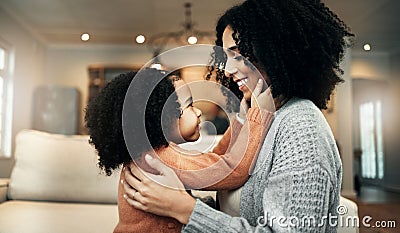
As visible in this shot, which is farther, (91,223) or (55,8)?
(55,8)

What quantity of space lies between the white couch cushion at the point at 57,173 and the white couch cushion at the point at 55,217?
1.2 inches

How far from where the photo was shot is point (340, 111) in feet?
2.25

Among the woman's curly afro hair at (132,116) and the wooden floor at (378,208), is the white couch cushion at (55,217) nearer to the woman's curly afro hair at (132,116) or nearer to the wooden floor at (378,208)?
the woman's curly afro hair at (132,116)

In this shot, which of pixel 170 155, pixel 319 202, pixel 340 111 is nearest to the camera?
pixel 319 202

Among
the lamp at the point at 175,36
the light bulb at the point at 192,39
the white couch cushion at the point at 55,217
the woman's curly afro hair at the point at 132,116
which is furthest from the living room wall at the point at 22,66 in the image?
the woman's curly afro hair at the point at 132,116

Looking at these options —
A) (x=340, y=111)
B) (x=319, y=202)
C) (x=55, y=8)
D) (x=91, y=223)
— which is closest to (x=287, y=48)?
(x=319, y=202)

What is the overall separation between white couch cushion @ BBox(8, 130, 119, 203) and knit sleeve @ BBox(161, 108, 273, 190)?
0.52m

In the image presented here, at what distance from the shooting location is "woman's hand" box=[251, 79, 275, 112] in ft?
1.33

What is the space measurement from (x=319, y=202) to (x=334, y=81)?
0.15m

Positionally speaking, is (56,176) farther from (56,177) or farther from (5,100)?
(5,100)

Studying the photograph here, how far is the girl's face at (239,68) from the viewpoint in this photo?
0.43 meters

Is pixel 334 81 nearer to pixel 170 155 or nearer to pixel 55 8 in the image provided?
pixel 170 155

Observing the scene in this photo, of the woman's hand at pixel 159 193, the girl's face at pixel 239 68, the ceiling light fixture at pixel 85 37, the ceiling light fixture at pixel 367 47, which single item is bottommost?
the woman's hand at pixel 159 193

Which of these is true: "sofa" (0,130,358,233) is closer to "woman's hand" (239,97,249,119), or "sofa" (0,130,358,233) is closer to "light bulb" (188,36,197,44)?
"light bulb" (188,36,197,44)
